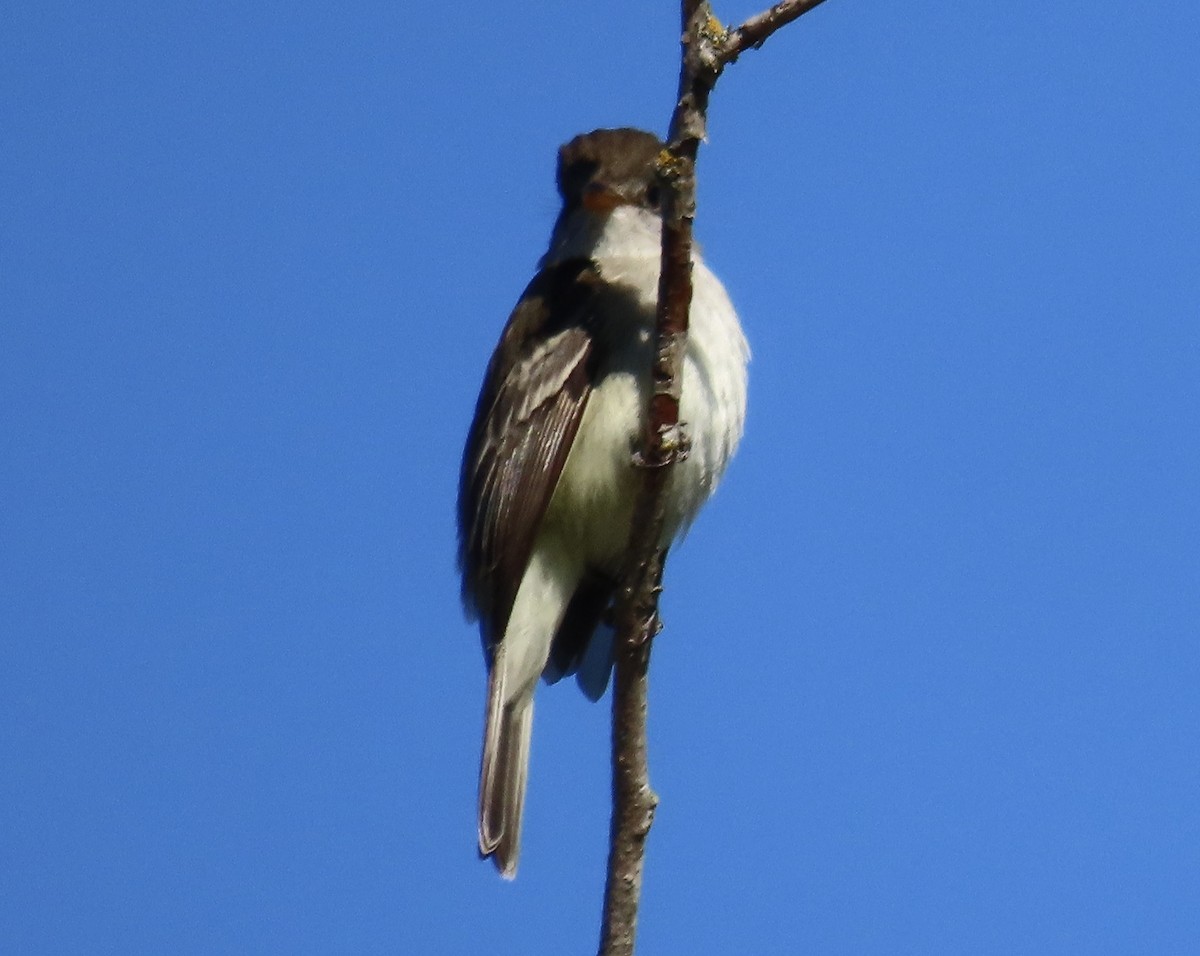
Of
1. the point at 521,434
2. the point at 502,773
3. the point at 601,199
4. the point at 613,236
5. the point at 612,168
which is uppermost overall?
the point at 612,168

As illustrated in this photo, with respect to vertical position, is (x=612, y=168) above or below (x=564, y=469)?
above

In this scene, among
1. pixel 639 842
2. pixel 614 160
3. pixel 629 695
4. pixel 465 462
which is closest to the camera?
pixel 639 842

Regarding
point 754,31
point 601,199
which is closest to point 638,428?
point 601,199

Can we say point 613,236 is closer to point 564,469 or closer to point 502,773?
point 564,469

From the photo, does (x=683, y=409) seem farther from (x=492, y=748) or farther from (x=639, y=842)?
(x=639, y=842)

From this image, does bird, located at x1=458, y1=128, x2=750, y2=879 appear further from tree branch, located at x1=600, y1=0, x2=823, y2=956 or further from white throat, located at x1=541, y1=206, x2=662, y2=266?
tree branch, located at x1=600, y1=0, x2=823, y2=956

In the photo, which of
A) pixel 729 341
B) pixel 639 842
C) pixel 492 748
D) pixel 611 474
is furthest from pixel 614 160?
pixel 639 842

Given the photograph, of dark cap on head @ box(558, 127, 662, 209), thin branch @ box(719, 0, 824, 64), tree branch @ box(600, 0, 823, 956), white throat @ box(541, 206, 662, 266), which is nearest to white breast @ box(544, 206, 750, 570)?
white throat @ box(541, 206, 662, 266)
